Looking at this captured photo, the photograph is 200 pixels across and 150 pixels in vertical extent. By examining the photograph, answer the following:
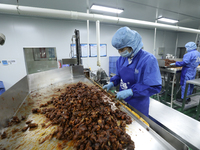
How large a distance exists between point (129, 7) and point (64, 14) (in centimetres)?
311

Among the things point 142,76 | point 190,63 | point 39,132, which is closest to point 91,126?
point 39,132

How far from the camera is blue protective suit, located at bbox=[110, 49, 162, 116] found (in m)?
1.42

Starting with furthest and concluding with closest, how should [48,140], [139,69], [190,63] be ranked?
1. [190,63]
2. [139,69]
3. [48,140]

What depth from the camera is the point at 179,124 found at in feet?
4.60

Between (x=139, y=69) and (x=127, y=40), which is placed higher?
(x=127, y=40)

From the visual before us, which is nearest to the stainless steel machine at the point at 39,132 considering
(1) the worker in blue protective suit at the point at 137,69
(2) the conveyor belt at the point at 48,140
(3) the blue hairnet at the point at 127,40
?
(2) the conveyor belt at the point at 48,140

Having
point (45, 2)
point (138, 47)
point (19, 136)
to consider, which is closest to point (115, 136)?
point (19, 136)

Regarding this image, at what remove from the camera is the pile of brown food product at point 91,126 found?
32.9 inches

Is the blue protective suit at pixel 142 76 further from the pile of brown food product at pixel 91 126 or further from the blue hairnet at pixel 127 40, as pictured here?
the pile of brown food product at pixel 91 126

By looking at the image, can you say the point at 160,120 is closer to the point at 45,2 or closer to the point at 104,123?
the point at 104,123

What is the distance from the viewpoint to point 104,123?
1.06 m

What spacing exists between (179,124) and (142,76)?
832 millimetres

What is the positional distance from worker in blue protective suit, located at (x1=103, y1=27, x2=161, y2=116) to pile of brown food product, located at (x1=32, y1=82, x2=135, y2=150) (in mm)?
440

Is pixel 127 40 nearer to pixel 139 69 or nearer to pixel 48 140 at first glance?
pixel 139 69
